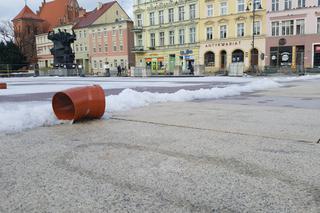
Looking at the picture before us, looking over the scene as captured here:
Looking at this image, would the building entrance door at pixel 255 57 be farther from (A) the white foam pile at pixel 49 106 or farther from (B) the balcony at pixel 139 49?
(A) the white foam pile at pixel 49 106

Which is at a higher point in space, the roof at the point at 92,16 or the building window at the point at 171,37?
the roof at the point at 92,16

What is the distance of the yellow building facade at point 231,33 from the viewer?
139 feet

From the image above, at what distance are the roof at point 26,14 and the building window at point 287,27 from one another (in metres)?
69.8

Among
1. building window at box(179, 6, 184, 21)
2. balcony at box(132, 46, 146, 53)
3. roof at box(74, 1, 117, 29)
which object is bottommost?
balcony at box(132, 46, 146, 53)

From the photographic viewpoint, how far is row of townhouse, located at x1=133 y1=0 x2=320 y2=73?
3900 centimetres

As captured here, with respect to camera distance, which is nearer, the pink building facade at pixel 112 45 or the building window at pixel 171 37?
the building window at pixel 171 37

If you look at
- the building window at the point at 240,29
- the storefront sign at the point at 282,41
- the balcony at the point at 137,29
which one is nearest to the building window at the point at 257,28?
the building window at the point at 240,29

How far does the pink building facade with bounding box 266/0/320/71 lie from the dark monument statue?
28.1 meters

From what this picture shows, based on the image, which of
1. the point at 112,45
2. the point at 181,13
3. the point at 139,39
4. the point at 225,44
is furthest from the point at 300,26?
the point at 112,45

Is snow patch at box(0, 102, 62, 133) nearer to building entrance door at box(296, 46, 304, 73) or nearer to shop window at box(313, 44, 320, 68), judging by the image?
building entrance door at box(296, 46, 304, 73)

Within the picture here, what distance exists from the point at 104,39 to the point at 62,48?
18.3 meters

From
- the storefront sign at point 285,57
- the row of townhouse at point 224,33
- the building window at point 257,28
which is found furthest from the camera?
the building window at point 257,28

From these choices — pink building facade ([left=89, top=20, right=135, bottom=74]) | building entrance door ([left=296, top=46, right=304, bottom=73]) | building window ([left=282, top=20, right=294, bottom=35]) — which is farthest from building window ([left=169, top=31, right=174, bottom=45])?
building entrance door ([left=296, top=46, right=304, bottom=73])

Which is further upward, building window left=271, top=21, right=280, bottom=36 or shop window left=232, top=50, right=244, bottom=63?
building window left=271, top=21, right=280, bottom=36
